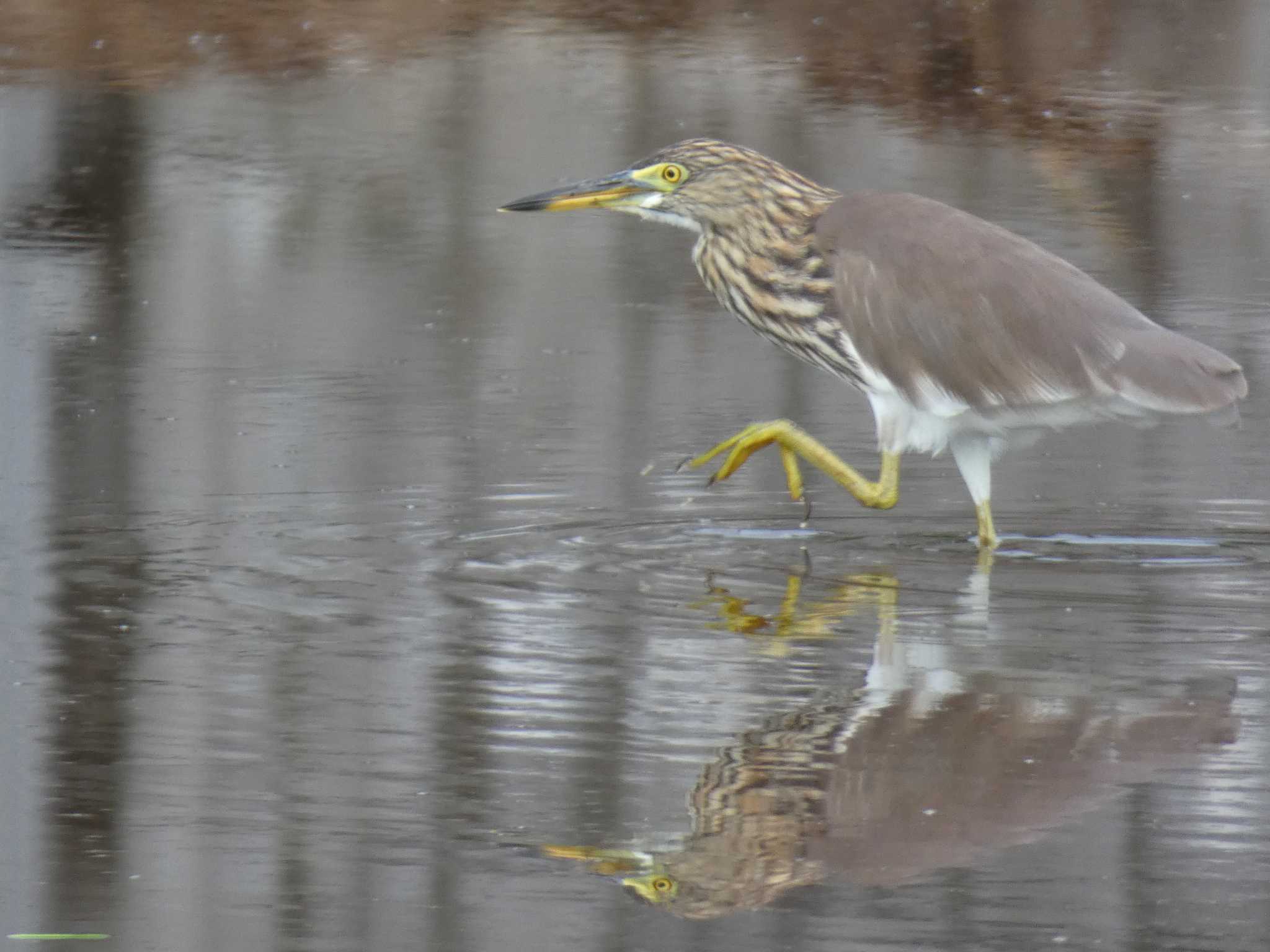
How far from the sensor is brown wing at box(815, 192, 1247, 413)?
848cm

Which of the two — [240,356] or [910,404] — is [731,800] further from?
[240,356]

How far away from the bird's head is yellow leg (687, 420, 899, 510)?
0.78 metres

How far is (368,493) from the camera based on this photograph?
30.7ft

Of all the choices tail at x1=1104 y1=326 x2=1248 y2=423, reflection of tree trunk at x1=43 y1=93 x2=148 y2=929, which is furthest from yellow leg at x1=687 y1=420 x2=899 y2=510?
reflection of tree trunk at x1=43 y1=93 x2=148 y2=929

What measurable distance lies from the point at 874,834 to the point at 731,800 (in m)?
0.36

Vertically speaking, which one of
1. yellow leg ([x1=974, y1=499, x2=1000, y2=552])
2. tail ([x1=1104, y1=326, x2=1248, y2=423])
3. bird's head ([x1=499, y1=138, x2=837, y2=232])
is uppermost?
bird's head ([x1=499, y1=138, x2=837, y2=232])

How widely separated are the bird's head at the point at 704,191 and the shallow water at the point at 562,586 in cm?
99

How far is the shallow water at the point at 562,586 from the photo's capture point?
17.8 ft

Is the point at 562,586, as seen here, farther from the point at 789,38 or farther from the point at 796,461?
the point at 789,38

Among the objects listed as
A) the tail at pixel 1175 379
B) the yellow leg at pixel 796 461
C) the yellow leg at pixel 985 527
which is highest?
the tail at pixel 1175 379

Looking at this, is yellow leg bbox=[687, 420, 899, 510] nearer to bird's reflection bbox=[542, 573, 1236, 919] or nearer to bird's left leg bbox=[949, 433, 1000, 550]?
bird's left leg bbox=[949, 433, 1000, 550]

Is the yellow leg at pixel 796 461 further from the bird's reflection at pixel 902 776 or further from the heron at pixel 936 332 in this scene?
the bird's reflection at pixel 902 776

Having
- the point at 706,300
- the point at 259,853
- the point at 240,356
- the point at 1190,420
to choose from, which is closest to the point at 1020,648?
the point at 259,853

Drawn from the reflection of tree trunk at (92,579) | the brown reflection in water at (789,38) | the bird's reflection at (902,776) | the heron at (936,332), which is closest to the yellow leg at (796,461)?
the heron at (936,332)
